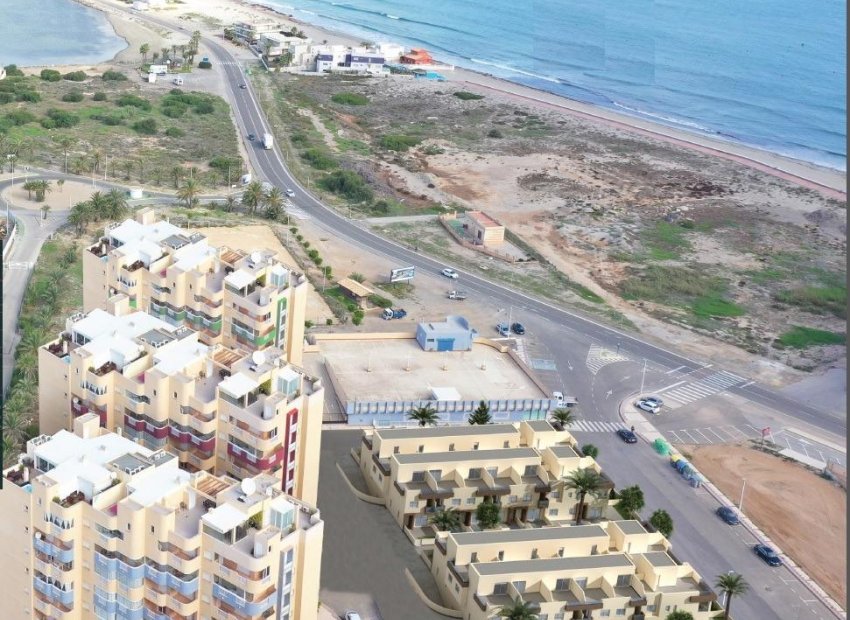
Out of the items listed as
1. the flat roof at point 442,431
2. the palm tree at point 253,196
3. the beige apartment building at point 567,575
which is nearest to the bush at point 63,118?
the palm tree at point 253,196

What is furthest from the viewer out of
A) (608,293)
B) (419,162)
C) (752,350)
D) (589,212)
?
(419,162)

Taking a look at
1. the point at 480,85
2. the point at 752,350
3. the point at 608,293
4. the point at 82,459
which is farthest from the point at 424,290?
the point at 480,85

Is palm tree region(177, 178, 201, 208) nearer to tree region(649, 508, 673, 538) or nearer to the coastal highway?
the coastal highway

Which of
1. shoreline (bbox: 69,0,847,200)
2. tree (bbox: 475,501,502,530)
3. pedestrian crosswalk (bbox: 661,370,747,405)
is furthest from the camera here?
shoreline (bbox: 69,0,847,200)

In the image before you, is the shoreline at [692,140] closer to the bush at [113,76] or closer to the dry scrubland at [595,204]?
the dry scrubland at [595,204]

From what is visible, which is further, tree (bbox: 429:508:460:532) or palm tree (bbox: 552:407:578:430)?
palm tree (bbox: 552:407:578:430)

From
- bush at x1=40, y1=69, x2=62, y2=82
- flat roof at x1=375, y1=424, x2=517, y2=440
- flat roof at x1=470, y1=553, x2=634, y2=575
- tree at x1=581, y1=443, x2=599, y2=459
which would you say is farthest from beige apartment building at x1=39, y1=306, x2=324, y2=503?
bush at x1=40, y1=69, x2=62, y2=82

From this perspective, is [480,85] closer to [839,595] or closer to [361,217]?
[361,217]
